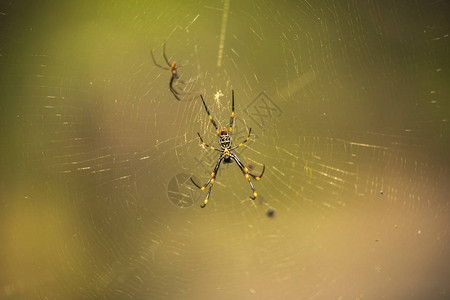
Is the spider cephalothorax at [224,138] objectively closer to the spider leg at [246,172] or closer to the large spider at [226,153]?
the large spider at [226,153]

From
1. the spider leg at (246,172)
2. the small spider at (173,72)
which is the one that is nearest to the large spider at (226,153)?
the spider leg at (246,172)

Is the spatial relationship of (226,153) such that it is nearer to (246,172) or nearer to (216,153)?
(216,153)

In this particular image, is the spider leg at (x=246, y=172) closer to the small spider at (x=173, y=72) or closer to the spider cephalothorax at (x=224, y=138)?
the spider cephalothorax at (x=224, y=138)

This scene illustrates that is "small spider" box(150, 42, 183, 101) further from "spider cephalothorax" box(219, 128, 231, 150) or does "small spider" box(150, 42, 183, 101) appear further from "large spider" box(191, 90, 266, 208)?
"spider cephalothorax" box(219, 128, 231, 150)

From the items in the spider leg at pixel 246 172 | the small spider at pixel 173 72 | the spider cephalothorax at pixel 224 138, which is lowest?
the spider leg at pixel 246 172

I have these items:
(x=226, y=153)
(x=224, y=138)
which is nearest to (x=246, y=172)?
(x=226, y=153)

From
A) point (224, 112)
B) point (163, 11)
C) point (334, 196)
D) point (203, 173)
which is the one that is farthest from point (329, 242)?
point (163, 11)

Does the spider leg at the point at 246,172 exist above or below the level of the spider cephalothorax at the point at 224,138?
below

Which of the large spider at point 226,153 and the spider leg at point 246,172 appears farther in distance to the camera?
the spider leg at point 246,172

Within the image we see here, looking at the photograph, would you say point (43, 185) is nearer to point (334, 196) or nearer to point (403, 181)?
point (334, 196)
